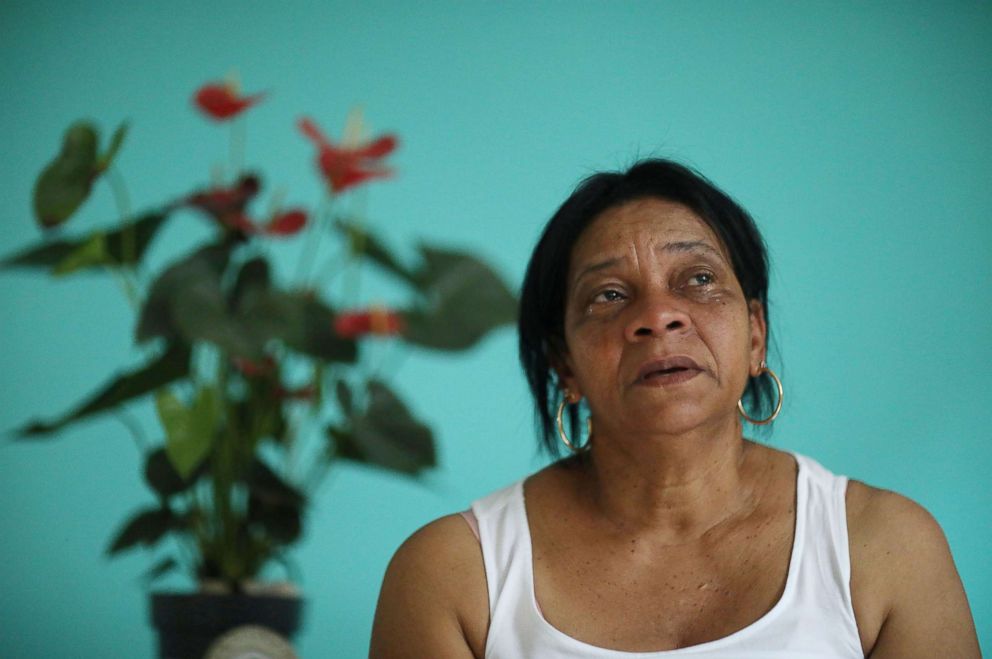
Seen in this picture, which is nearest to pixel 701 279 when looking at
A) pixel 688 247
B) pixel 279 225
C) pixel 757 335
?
pixel 688 247

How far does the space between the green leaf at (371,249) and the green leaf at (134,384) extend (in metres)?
0.33

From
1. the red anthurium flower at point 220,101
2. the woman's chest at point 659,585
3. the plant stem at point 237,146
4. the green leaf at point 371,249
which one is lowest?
the woman's chest at point 659,585

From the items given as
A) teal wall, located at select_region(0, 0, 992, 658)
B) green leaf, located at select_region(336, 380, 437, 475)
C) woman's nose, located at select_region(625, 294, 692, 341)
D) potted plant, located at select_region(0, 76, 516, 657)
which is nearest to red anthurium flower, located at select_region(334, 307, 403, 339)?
potted plant, located at select_region(0, 76, 516, 657)

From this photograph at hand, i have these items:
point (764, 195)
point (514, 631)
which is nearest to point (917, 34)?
point (764, 195)

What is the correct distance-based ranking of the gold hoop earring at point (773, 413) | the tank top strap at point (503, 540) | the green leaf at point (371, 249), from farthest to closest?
1. the green leaf at point (371, 249)
2. the gold hoop earring at point (773, 413)
3. the tank top strap at point (503, 540)

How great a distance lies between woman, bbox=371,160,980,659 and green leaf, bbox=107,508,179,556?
17.9 inches

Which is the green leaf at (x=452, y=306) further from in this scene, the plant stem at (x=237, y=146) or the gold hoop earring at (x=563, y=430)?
the plant stem at (x=237, y=146)

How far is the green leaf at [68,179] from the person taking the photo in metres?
1.66

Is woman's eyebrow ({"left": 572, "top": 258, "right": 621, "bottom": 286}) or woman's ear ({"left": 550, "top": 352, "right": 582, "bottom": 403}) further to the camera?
woman's ear ({"left": 550, "top": 352, "right": 582, "bottom": 403})

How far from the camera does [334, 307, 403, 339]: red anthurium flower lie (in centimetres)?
164

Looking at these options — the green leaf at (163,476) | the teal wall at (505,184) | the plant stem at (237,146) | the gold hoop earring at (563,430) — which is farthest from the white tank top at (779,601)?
the plant stem at (237,146)

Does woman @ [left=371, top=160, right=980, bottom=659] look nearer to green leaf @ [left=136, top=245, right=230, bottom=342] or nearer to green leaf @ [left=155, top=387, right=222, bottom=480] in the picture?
green leaf @ [left=155, top=387, right=222, bottom=480]

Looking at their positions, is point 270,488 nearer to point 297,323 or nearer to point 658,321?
point 297,323

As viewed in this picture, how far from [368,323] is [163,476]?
38cm
